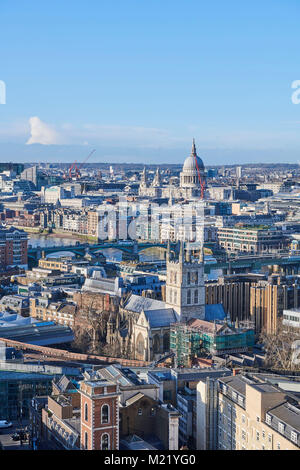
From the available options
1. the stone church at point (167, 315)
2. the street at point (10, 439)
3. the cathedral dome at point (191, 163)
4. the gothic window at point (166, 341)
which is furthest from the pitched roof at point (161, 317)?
the cathedral dome at point (191, 163)

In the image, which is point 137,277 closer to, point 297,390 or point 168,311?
point 168,311

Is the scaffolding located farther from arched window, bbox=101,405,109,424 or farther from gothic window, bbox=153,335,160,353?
arched window, bbox=101,405,109,424

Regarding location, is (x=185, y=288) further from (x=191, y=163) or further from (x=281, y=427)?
(x=191, y=163)

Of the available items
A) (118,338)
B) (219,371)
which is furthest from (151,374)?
(118,338)

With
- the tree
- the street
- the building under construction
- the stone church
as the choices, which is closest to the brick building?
the street

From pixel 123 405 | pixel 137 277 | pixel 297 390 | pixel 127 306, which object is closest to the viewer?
pixel 123 405

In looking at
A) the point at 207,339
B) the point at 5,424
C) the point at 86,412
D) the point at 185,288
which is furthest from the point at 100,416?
the point at 185,288
